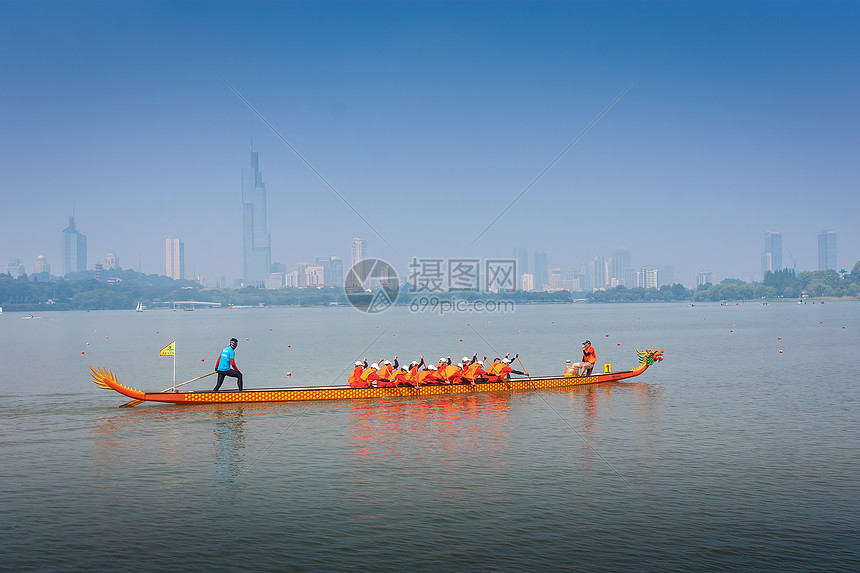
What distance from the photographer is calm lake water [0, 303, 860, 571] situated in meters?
12.1

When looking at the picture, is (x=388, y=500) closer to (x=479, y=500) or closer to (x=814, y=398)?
(x=479, y=500)

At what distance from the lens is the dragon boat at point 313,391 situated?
26969mm

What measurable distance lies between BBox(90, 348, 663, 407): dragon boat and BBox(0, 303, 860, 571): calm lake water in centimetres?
64

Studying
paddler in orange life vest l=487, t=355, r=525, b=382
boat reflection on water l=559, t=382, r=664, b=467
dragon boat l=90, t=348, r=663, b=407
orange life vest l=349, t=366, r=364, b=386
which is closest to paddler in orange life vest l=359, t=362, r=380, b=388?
orange life vest l=349, t=366, r=364, b=386

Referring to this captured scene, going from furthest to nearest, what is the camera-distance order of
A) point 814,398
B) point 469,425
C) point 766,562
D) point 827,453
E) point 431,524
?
1. point 814,398
2. point 469,425
3. point 827,453
4. point 431,524
5. point 766,562

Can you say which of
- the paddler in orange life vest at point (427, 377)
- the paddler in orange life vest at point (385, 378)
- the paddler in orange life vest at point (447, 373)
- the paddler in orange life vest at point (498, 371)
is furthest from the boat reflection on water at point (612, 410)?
the paddler in orange life vest at point (385, 378)

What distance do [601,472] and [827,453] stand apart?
752cm

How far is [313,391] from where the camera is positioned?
28641mm

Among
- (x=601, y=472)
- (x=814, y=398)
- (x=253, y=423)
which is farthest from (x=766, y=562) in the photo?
(x=814, y=398)

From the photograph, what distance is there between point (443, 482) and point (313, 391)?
1334 centimetres

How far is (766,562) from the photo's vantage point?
1161 centimetres

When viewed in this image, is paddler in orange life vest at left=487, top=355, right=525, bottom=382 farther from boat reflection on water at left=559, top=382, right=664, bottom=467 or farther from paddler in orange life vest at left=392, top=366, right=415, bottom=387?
paddler in orange life vest at left=392, top=366, right=415, bottom=387

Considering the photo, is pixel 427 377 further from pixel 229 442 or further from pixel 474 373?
pixel 229 442

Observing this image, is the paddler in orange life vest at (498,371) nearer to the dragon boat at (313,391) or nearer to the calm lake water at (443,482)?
the dragon boat at (313,391)
